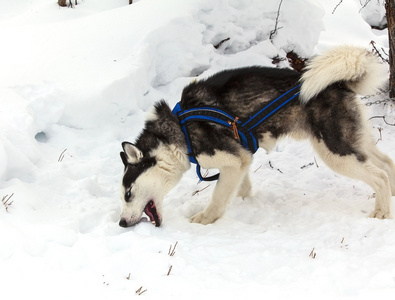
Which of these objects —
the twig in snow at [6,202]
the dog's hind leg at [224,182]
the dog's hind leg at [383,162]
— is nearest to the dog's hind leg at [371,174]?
the dog's hind leg at [383,162]

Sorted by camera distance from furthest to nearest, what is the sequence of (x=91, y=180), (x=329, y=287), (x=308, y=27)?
(x=308, y=27) → (x=91, y=180) → (x=329, y=287)

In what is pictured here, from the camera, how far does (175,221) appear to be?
4430 mm

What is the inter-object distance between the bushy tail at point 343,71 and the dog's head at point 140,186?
1.78 meters

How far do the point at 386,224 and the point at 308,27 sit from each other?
5418mm

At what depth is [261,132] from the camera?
15.0 ft

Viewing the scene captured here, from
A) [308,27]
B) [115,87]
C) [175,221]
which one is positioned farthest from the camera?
[308,27]

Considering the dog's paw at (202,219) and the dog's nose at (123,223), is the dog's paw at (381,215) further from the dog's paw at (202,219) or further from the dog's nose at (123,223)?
the dog's nose at (123,223)

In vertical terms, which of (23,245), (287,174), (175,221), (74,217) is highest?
(23,245)

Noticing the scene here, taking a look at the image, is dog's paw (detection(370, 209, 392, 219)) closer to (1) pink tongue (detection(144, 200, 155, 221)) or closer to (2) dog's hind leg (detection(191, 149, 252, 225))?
(2) dog's hind leg (detection(191, 149, 252, 225))

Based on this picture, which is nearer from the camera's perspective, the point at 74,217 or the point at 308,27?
the point at 74,217

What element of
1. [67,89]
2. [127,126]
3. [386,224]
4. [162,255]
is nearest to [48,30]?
[67,89]

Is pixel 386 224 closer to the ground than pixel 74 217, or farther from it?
closer to the ground

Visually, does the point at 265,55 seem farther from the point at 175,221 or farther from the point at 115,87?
the point at 175,221

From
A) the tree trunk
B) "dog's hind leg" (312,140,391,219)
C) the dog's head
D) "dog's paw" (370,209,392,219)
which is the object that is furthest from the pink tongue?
the tree trunk
